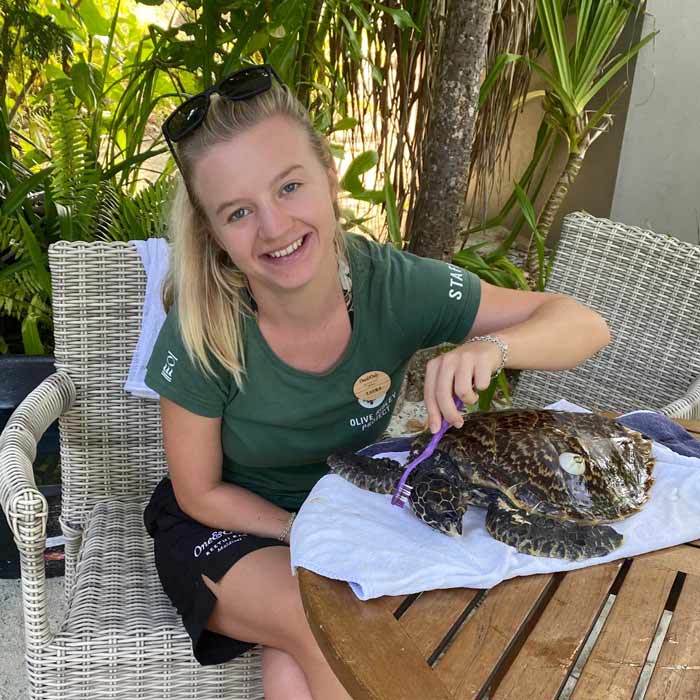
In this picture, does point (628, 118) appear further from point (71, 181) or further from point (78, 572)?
point (78, 572)

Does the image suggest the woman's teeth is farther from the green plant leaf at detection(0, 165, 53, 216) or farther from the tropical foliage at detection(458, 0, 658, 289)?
the tropical foliage at detection(458, 0, 658, 289)

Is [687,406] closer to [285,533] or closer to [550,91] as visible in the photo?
[285,533]

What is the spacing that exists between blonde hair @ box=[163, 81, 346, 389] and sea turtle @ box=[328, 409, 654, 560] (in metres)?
0.35

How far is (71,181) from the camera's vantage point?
2.46 meters

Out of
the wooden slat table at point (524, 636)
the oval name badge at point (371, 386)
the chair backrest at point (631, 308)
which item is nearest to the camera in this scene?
the wooden slat table at point (524, 636)

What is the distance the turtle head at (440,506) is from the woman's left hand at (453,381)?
12 cm

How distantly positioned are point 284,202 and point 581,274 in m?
1.11

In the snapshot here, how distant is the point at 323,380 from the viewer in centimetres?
156

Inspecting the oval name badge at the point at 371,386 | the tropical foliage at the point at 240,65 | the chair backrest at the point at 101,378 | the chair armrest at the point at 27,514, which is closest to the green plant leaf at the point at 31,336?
the tropical foliage at the point at 240,65

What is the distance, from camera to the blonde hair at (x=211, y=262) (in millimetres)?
1432

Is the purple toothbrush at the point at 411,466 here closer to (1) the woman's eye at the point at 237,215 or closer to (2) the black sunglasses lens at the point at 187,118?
(1) the woman's eye at the point at 237,215

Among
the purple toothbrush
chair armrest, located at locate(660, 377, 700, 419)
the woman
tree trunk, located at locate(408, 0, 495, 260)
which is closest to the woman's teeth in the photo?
the woman

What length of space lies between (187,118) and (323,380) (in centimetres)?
57

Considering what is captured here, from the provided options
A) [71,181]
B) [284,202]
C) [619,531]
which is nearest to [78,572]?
[284,202]
